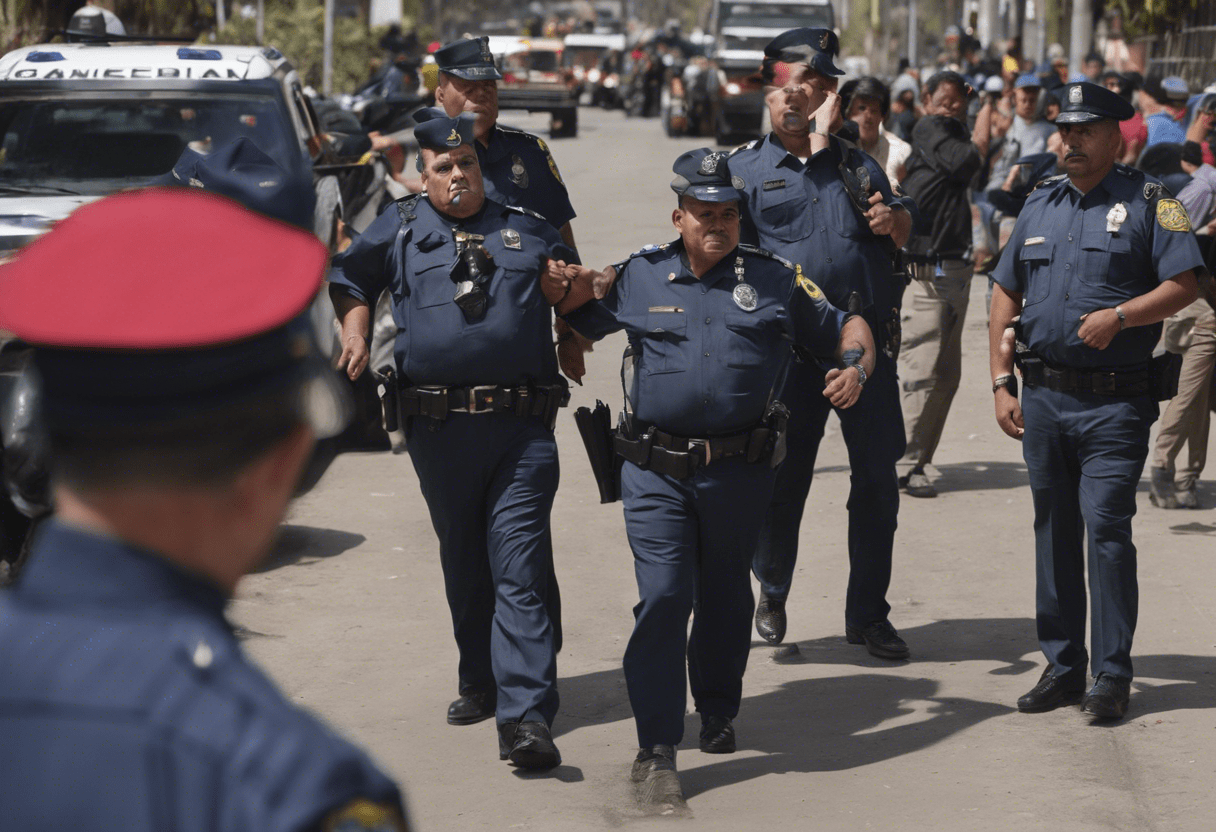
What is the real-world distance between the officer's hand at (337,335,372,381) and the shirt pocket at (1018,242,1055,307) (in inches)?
89.4

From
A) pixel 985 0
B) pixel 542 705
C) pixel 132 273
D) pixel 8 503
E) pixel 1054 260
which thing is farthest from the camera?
pixel 985 0

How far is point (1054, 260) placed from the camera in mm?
5473

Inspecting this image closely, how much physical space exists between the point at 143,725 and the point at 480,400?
3.99 meters

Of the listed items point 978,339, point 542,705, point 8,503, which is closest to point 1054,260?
point 542,705

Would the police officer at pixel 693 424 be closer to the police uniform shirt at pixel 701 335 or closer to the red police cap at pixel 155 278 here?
the police uniform shirt at pixel 701 335

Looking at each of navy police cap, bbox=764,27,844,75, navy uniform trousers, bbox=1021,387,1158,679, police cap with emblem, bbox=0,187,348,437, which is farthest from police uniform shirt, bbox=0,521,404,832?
A: navy police cap, bbox=764,27,844,75

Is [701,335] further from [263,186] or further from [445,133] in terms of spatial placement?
[263,186]

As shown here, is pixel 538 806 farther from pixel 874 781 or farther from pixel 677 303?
pixel 677 303

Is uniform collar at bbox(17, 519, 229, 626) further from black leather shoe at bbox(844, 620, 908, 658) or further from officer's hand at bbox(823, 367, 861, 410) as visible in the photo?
black leather shoe at bbox(844, 620, 908, 658)

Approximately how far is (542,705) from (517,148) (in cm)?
199

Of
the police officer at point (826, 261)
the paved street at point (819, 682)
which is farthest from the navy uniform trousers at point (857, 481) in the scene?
the paved street at point (819, 682)

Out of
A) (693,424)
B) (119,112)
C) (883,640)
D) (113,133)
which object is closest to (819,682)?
(883,640)

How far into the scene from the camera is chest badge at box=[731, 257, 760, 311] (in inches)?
192

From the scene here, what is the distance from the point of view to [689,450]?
480 cm
